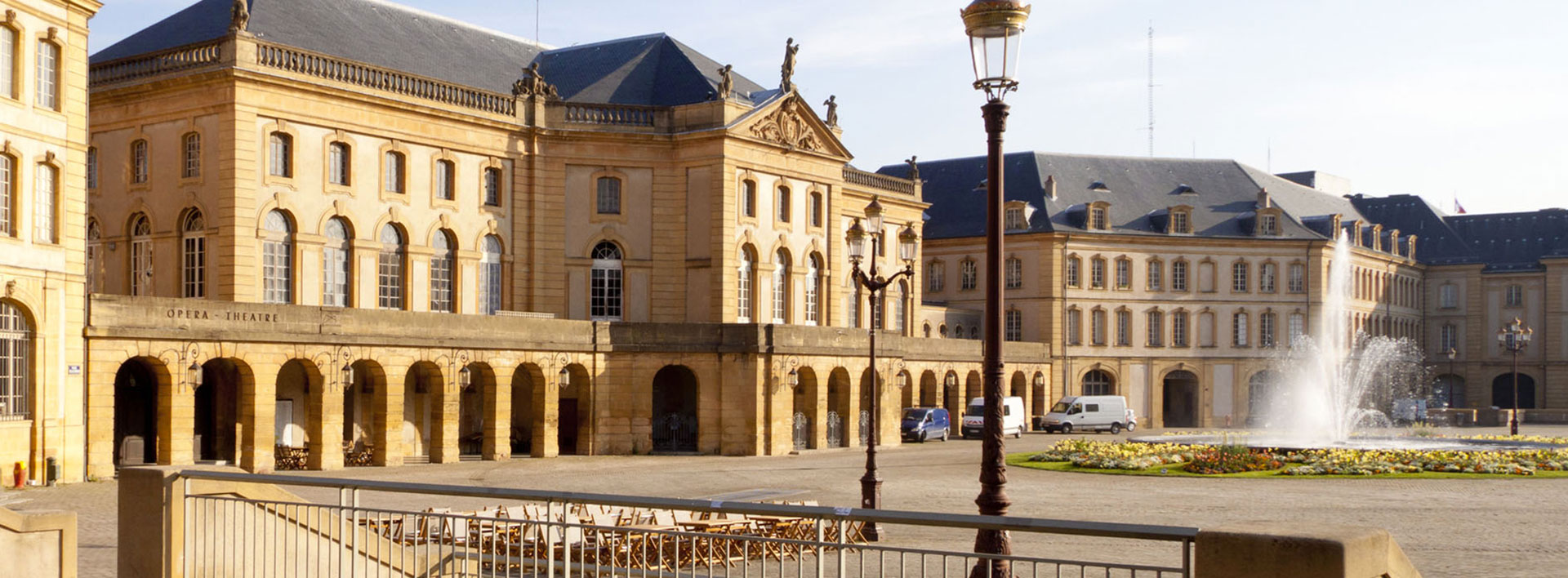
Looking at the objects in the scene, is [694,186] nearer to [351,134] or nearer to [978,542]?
[351,134]

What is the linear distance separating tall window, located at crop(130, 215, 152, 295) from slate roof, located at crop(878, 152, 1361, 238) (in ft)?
143

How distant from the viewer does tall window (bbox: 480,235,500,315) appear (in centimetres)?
4775

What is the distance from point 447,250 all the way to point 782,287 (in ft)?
40.4

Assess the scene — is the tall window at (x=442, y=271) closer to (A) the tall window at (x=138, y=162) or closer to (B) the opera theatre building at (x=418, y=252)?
(B) the opera theatre building at (x=418, y=252)

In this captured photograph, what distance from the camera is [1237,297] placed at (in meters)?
80.2

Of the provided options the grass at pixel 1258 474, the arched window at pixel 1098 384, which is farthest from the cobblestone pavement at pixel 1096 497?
the arched window at pixel 1098 384

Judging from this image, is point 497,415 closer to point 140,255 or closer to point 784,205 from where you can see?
point 140,255

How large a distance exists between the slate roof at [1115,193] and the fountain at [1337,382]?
498 centimetres

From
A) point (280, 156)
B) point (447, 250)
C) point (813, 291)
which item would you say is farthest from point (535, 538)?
point (813, 291)

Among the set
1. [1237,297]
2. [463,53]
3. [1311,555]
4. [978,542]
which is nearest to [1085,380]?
[1237,297]

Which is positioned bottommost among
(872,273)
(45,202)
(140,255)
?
(872,273)

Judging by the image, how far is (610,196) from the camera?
5022 cm

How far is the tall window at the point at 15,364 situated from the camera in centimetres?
3025

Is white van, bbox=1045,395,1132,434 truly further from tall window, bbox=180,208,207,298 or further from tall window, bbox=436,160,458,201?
tall window, bbox=180,208,207,298
